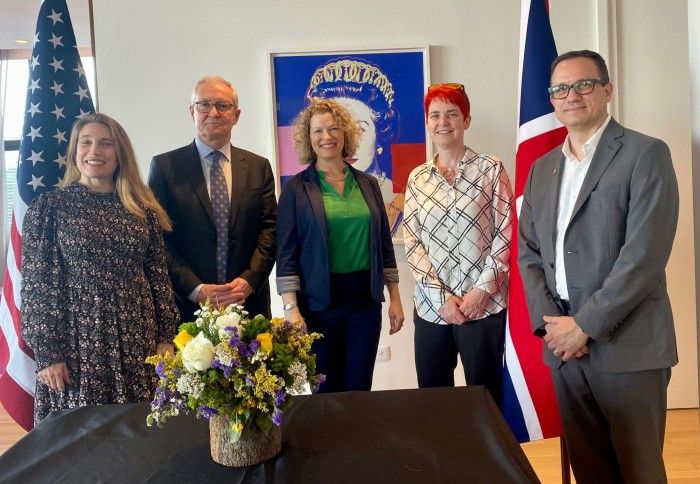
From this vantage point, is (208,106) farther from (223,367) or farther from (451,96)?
(223,367)

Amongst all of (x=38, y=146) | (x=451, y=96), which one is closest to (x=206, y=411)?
(x=451, y=96)

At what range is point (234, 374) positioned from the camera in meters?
1.15

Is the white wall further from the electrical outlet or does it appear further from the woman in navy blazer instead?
the electrical outlet

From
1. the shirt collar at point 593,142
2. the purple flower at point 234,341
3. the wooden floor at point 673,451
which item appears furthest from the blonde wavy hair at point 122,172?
the wooden floor at point 673,451

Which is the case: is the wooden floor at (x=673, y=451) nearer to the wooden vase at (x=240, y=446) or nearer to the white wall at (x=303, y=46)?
the white wall at (x=303, y=46)

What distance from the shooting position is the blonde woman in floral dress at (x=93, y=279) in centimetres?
196

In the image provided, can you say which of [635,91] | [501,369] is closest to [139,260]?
[501,369]

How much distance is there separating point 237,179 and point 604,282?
1450mm

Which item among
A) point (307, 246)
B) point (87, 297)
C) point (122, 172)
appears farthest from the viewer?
point (307, 246)

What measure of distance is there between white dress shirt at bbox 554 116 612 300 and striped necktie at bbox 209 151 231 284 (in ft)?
4.15

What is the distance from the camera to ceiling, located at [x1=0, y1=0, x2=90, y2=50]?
373 centimetres

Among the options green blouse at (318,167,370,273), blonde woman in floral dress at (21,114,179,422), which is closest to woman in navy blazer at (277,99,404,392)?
green blouse at (318,167,370,273)

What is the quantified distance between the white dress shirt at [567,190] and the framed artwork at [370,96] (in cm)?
143

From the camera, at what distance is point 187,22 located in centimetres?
318
